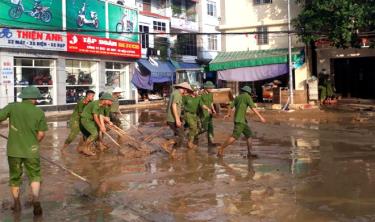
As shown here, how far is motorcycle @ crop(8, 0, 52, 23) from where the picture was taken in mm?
25953

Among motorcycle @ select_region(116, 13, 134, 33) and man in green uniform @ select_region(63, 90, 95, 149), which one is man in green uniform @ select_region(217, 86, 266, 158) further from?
motorcycle @ select_region(116, 13, 134, 33)

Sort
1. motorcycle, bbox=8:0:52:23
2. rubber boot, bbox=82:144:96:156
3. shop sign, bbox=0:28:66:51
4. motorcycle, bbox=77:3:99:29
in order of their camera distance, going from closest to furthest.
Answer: rubber boot, bbox=82:144:96:156
shop sign, bbox=0:28:66:51
motorcycle, bbox=8:0:52:23
motorcycle, bbox=77:3:99:29

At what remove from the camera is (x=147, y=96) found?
1503 inches

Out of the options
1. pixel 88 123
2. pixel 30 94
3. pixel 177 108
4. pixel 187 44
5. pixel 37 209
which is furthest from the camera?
pixel 187 44

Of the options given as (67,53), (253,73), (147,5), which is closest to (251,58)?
(253,73)

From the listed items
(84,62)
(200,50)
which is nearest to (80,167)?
(84,62)

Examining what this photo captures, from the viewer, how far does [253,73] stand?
28.7 metres

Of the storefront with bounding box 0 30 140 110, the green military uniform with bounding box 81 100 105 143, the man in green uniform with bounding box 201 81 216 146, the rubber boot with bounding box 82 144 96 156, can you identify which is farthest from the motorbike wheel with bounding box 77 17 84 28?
the rubber boot with bounding box 82 144 96 156

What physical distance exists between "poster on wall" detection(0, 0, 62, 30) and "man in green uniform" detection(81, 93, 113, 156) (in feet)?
53.1

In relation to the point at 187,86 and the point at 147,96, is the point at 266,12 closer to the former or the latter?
the point at 147,96

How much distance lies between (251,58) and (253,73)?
87 cm

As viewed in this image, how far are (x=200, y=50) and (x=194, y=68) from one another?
3900mm

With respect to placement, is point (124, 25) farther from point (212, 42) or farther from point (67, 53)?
point (212, 42)

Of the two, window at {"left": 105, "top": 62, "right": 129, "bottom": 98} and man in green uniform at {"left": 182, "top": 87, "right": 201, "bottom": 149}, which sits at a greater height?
window at {"left": 105, "top": 62, "right": 129, "bottom": 98}
